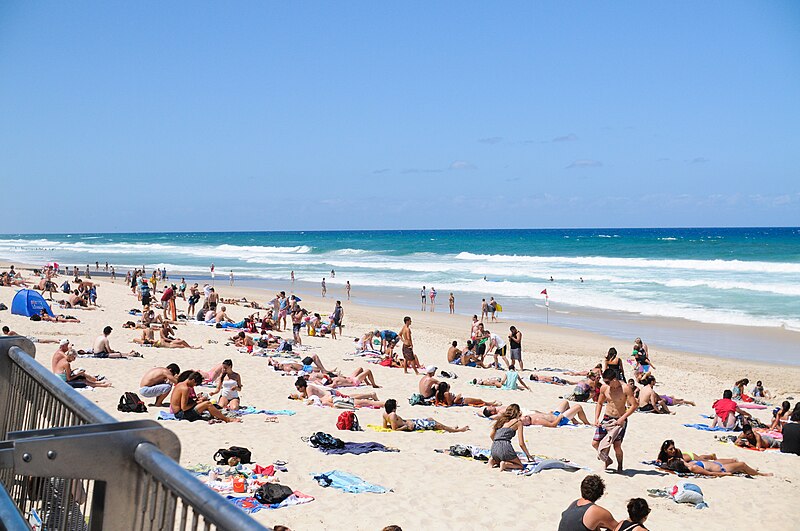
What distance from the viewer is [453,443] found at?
10.8 m

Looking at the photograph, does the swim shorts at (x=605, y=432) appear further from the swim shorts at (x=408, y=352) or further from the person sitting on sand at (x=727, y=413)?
the swim shorts at (x=408, y=352)

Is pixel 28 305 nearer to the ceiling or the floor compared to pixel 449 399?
nearer to the ceiling

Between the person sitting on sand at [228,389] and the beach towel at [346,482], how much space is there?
366 centimetres

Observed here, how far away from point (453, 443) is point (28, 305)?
608 inches

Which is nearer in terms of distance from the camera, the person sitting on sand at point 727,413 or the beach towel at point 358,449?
the beach towel at point 358,449

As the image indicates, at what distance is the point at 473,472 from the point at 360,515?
7.20ft

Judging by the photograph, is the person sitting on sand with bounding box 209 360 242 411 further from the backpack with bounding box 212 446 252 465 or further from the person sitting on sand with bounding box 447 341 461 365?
the person sitting on sand with bounding box 447 341 461 365

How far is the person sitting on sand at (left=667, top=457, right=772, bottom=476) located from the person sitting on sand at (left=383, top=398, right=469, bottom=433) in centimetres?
328

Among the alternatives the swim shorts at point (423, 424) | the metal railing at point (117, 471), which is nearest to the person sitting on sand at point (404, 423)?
the swim shorts at point (423, 424)

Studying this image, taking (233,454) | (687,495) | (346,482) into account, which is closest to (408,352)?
(233,454)

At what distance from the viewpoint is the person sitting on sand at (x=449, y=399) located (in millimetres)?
13328

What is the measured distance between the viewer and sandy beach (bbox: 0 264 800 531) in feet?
26.1

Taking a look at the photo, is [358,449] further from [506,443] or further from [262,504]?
[262,504]

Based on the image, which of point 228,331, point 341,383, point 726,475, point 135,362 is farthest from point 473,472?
point 228,331
